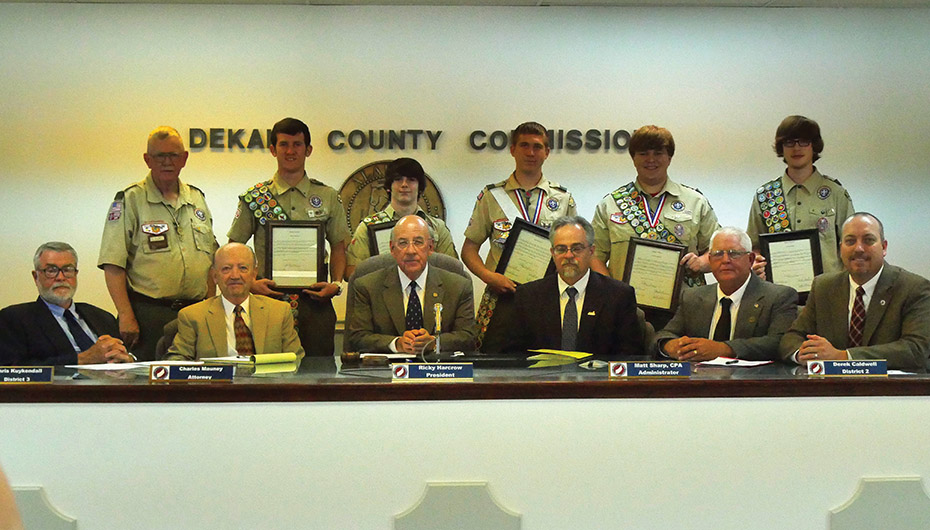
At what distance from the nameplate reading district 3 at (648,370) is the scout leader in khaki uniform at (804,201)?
2.22m

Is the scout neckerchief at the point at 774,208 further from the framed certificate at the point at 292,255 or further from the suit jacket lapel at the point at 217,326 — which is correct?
the suit jacket lapel at the point at 217,326

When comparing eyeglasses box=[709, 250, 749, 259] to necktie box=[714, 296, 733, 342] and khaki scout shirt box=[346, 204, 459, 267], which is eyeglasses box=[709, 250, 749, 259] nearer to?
necktie box=[714, 296, 733, 342]

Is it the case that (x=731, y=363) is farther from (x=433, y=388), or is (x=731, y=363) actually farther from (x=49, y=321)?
(x=49, y=321)

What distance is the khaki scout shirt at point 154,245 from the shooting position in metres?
4.86

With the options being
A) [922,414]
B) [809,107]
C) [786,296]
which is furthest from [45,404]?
[809,107]

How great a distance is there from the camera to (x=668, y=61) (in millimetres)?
6477

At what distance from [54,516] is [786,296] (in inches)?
117

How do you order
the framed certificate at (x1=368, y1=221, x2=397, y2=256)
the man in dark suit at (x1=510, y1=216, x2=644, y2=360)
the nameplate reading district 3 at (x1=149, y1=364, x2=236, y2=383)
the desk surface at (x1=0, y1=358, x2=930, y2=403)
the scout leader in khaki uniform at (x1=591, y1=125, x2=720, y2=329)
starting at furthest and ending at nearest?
the framed certificate at (x1=368, y1=221, x2=397, y2=256), the scout leader in khaki uniform at (x1=591, y1=125, x2=720, y2=329), the man in dark suit at (x1=510, y1=216, x2=644, y2=360), the nameplate reading district 3 at (x1=149, y1=364, x2=236, y2=383), the desk surface at (x1=0, y1=358, x2=930, y2=403)

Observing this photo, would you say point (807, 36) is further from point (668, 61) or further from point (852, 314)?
point (852, 314)

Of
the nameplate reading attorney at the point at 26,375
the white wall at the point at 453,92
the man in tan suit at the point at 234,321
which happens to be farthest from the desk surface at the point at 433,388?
the white wall at the point at 453,92

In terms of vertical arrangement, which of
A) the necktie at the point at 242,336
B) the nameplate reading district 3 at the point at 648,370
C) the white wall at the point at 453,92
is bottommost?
the nameplate reading district 3 at the point at 648,370

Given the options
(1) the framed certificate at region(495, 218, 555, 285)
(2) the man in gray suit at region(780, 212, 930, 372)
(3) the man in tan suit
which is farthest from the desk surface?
(1) the framed certificate at region(495, 218, 555, 285)

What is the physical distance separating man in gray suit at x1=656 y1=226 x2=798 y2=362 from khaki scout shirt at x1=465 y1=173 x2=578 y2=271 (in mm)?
1073

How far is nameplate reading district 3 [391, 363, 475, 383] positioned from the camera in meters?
2.97
